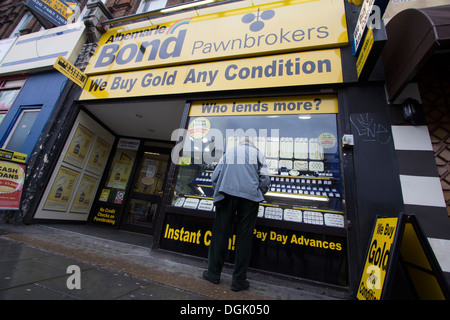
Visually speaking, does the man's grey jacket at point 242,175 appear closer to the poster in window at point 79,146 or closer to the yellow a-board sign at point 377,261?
the yellow a-board sign at point 377,261

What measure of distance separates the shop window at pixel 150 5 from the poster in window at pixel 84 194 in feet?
19.0

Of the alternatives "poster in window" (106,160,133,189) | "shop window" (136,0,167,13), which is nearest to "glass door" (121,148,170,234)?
"poster in window" (106,160,133,189)

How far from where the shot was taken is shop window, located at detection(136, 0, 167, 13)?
6488 mm

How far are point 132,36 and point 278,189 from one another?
4.89 m

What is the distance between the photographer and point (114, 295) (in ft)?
4.61

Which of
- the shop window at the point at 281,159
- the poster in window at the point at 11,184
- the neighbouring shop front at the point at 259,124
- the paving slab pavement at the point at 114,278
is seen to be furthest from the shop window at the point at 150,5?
the paving slab pavement at the point at 114,278

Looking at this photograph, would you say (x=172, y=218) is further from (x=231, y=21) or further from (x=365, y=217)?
(x=231, y=21)

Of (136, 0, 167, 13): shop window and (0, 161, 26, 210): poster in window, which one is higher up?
(136, 0, 167, 13): shop window

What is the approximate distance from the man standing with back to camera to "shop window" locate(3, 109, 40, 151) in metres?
5.09

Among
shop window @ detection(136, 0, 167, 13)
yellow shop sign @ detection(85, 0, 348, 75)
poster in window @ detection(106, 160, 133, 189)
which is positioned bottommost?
poster in window @ detection(106, 160, 133, 189)

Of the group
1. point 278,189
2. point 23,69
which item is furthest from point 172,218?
point 23,69

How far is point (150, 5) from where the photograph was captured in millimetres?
6645

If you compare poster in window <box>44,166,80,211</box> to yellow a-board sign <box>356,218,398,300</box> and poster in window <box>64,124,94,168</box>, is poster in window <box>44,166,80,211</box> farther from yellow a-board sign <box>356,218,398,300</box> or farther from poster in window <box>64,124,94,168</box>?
yellow a-board sign <box>356,218,398,300</box>

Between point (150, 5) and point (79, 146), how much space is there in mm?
5475
